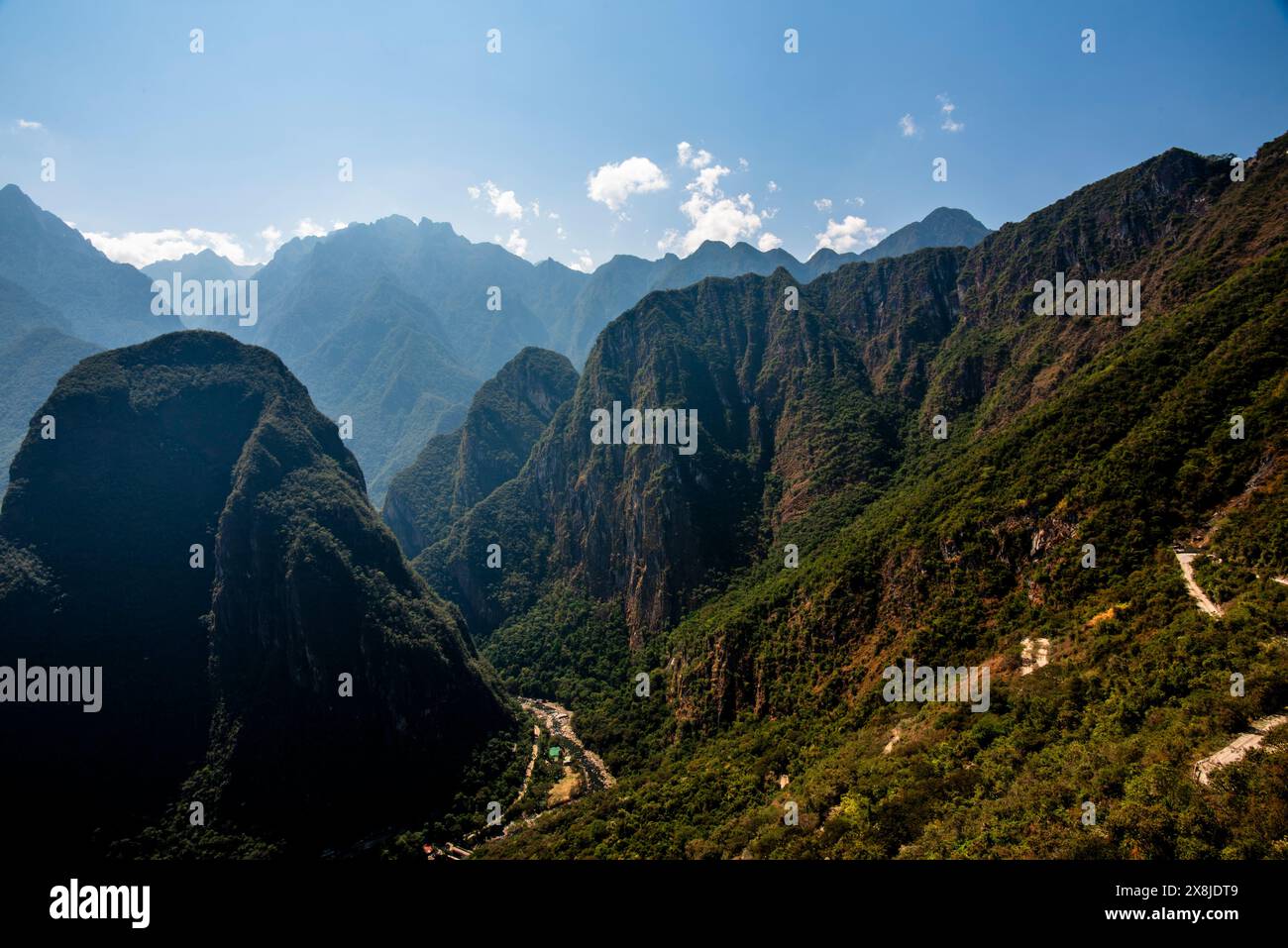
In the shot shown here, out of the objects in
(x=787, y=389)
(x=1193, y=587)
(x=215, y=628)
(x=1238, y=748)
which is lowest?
(x=215, y=628)

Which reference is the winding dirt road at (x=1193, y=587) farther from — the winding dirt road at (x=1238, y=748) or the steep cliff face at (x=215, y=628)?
the steep cliff face at (x=215, y=628)

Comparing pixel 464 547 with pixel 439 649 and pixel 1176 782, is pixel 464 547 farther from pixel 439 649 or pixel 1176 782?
pixel 1176 782

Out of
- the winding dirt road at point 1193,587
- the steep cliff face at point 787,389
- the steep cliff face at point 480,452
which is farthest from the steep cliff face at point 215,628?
the winding dirt road at point 1193,587

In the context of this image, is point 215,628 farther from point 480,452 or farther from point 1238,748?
point 1238,748

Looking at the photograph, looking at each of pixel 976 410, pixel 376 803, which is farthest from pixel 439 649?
pixel 976 410

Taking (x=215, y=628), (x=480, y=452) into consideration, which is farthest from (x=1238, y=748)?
(x=480, y=452)

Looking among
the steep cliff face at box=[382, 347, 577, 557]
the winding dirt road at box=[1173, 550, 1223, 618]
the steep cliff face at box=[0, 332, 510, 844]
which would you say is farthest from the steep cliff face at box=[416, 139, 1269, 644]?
the winding dirt road at box=[1173, 550, 1223, 618]
